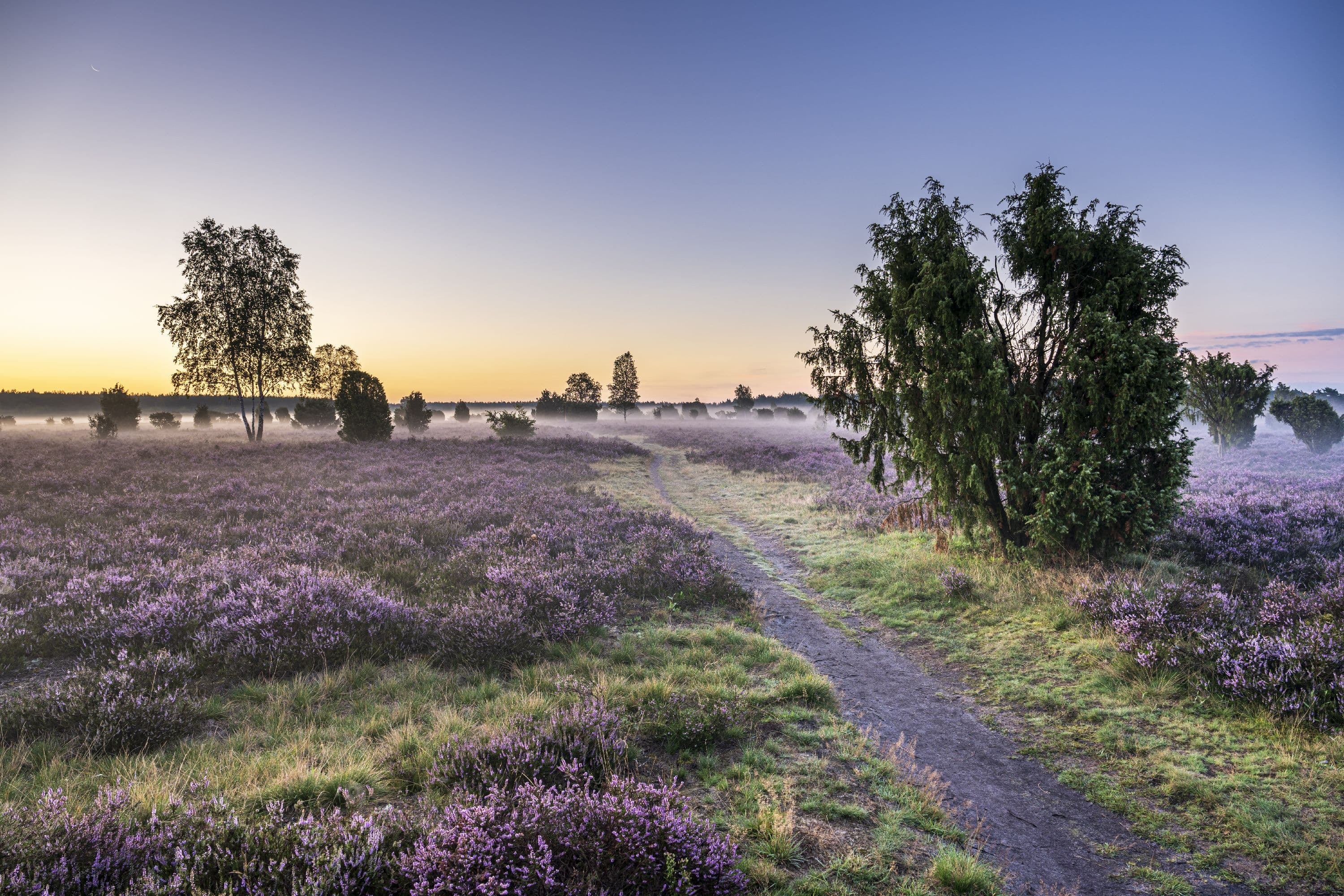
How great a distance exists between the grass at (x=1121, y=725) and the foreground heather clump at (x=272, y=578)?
14.2ft

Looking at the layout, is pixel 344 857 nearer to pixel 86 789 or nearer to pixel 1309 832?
pixel 86 789

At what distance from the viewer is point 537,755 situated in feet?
15.6

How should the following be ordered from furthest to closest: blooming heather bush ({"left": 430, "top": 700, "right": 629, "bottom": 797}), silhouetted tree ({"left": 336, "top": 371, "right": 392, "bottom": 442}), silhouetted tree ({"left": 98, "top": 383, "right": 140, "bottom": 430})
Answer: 1. silhouetted tree ({"left": 98, "top": 383, "right": 140, "bottom": 430})
2. silhouetted tree ({"left": 336, "top": 371, "right": 392, "bottom": 442})
3. blooming heather bush ({"left": 430, "top": 700, "right": 629, "bottom": 797})

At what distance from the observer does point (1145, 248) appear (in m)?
9.61

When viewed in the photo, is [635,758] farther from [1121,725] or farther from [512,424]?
[512,424]

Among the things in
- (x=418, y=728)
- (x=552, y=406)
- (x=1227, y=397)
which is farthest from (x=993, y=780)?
(x=552, y=406)

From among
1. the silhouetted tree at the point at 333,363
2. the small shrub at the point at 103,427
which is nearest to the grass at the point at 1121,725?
the small shrub at the point at 103,427

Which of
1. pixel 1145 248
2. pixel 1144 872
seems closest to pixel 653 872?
pixel 1144 872

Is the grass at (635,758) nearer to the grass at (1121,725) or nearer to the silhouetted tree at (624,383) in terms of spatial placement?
the grass at (1121,725)

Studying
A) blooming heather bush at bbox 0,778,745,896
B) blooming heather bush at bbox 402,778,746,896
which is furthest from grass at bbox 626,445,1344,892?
blooming heather bush at bbox 0,778,745,896

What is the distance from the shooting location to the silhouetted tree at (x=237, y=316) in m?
37.1

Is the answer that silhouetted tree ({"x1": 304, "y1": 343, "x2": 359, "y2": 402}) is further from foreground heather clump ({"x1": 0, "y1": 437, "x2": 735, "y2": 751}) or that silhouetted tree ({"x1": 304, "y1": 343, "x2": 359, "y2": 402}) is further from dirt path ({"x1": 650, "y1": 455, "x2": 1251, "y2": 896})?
dirt path ({"x1": 650, "y1": 455, "x2": 1251, "y2": 896})

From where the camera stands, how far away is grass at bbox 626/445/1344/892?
4.62 m

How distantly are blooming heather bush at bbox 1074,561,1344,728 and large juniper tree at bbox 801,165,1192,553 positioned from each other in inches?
64.0
